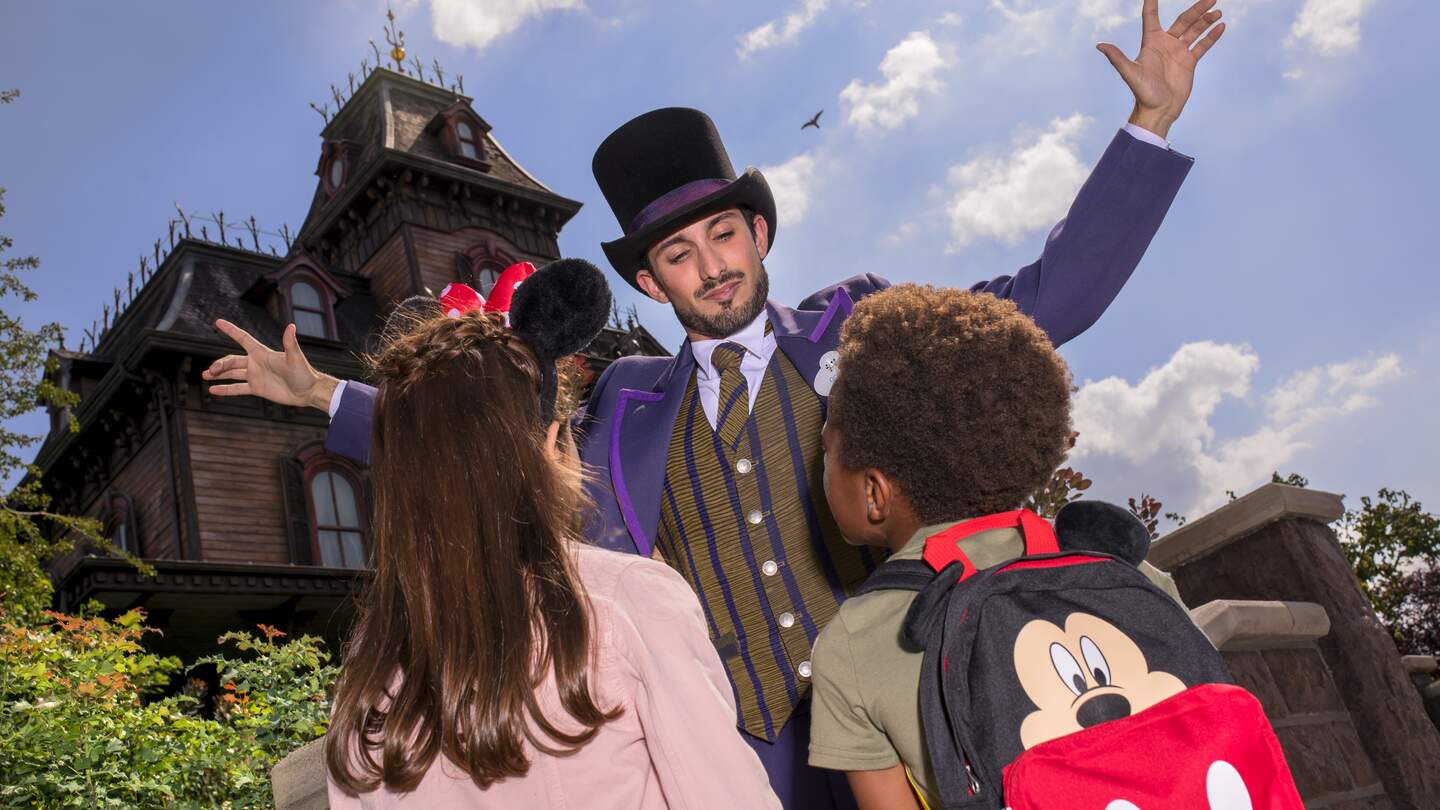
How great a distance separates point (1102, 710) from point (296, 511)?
1597 centimetres

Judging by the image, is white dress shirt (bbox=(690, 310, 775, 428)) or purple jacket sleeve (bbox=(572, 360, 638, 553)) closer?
purple jacket sleeve (bbox=(572, 360, 638, 553))

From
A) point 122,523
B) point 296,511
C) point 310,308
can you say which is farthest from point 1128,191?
point 122,523

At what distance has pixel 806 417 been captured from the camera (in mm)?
2982

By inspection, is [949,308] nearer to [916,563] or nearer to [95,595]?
[916,563]

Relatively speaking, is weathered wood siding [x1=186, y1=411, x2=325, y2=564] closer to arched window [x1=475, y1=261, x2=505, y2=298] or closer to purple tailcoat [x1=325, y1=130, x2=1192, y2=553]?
arched window [x1=475, y1=261, x2=505, y2=298]

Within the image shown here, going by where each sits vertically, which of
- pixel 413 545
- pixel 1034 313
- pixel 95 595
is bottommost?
pixel 413 545

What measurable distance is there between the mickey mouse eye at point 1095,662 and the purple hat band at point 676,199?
1.83m

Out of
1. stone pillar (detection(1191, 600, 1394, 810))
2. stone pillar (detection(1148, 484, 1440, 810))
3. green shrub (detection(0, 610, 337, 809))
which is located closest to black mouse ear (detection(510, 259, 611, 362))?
stone pillar (detection(1191, 600, 1394, 810))

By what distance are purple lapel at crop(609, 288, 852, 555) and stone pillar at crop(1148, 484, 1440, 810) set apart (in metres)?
2.07

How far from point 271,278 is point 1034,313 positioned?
56.6 feet

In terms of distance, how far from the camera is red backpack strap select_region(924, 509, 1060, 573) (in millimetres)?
1918

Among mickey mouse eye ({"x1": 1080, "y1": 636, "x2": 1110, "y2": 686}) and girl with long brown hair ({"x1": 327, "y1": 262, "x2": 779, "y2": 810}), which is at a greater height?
girl with long brown hair ({"x1": 327, "y1": 262, "x2": 779, "y2": 810})

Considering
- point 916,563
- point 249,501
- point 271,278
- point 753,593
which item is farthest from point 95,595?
point 916,563

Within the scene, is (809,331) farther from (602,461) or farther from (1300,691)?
(1300,691)
